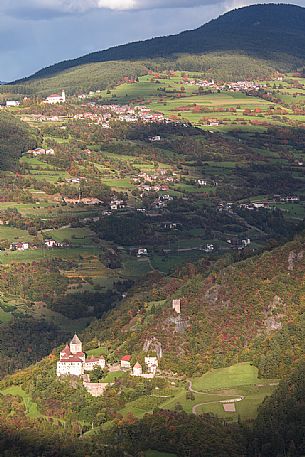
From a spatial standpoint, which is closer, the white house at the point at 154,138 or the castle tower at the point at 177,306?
the castle tower at the point at 177,306

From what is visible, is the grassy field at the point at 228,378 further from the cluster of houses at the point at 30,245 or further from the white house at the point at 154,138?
the white house at the point at 154,138

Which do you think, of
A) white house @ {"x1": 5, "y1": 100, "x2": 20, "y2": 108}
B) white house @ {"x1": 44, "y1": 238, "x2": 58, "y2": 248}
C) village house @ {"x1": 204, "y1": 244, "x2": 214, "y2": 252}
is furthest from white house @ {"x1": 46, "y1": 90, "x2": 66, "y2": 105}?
village house @ {"x1": 204, "y1": 244, "x2": 214, "y2": 252}

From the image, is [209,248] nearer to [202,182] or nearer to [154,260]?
[154,260]

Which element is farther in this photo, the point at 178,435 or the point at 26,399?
the point at 26,399

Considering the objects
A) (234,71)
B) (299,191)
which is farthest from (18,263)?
(234,71)

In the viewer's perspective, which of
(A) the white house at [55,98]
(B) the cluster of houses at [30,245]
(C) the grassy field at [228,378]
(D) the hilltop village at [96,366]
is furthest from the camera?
(A) the white house at [55,98]

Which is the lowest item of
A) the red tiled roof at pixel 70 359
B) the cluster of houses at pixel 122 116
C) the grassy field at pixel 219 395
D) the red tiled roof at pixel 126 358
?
the grassy field at pixel 219 395

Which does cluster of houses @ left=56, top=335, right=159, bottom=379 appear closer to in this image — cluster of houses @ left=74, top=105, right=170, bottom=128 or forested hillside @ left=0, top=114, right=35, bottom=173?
forested hillside @ left=0, top=114, right=35, bottom=173

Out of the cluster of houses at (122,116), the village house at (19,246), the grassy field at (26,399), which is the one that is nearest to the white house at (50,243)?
the village house at (19,246)

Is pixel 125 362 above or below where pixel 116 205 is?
above

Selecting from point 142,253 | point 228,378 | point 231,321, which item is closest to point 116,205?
point 142,253

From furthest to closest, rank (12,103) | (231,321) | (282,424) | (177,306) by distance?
1. (12,103)
2. (177,306)
3. (231,321)
4. (282,424)
